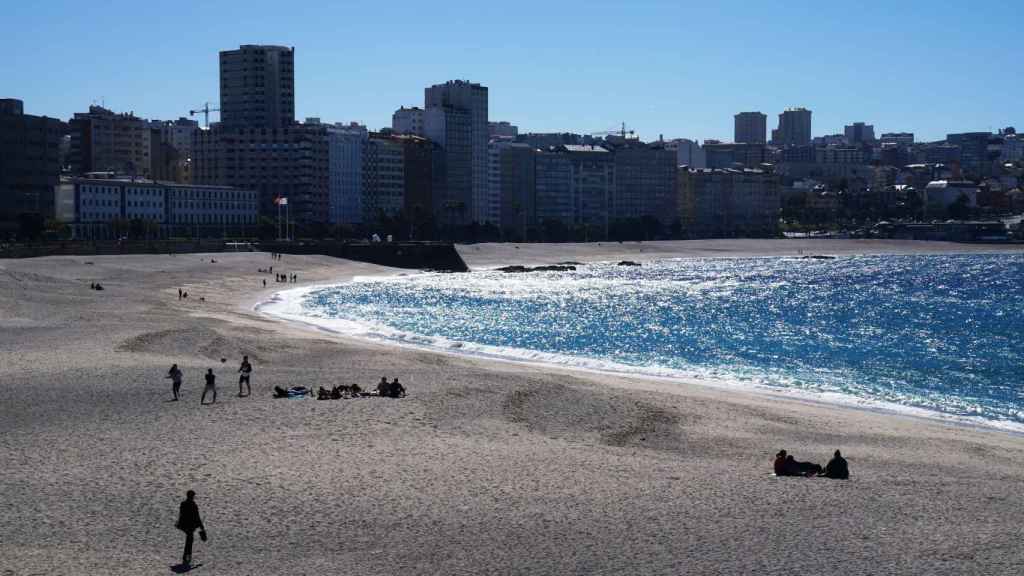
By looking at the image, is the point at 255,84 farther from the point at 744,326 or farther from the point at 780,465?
the point at 780,465

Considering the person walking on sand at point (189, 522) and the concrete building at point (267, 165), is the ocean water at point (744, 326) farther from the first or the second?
the concrete building at point (267, 165)

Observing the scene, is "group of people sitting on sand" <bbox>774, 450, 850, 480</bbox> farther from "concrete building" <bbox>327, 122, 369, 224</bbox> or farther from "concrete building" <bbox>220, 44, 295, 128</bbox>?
"concrete building" <bbox>220, 44, 295, 128</bbox>

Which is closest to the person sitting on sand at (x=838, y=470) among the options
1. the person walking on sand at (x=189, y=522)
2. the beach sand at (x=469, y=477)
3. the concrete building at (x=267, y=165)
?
the beach sand at (x=469, y=477)

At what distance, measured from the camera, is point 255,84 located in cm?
18925

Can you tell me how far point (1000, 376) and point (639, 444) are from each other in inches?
886

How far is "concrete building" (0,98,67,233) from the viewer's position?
138 meters

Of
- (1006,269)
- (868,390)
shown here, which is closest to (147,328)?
(868,390)

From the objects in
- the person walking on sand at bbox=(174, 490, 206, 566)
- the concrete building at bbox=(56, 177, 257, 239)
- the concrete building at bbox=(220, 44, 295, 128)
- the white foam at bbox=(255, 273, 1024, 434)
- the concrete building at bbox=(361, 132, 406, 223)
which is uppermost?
the concrete building at bbox=(220, 44, 295, 128)

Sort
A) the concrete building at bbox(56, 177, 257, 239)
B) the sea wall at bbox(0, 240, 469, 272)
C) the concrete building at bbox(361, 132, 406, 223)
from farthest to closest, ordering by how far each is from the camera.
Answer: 1. the concrete building at bbox(361, 132, 406, 223)
2. the concrete building at bbox(56, 177, 257, 239)
3. the sea wall at bbox(0, 240, 469, 272)

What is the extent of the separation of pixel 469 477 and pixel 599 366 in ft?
77.1

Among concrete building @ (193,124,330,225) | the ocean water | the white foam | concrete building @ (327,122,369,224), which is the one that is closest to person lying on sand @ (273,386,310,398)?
the white foam

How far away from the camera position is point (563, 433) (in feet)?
96.9

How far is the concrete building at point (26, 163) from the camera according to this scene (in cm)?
13800

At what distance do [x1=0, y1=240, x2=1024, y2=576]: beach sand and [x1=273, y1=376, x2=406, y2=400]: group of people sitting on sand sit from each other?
0.58 metres
